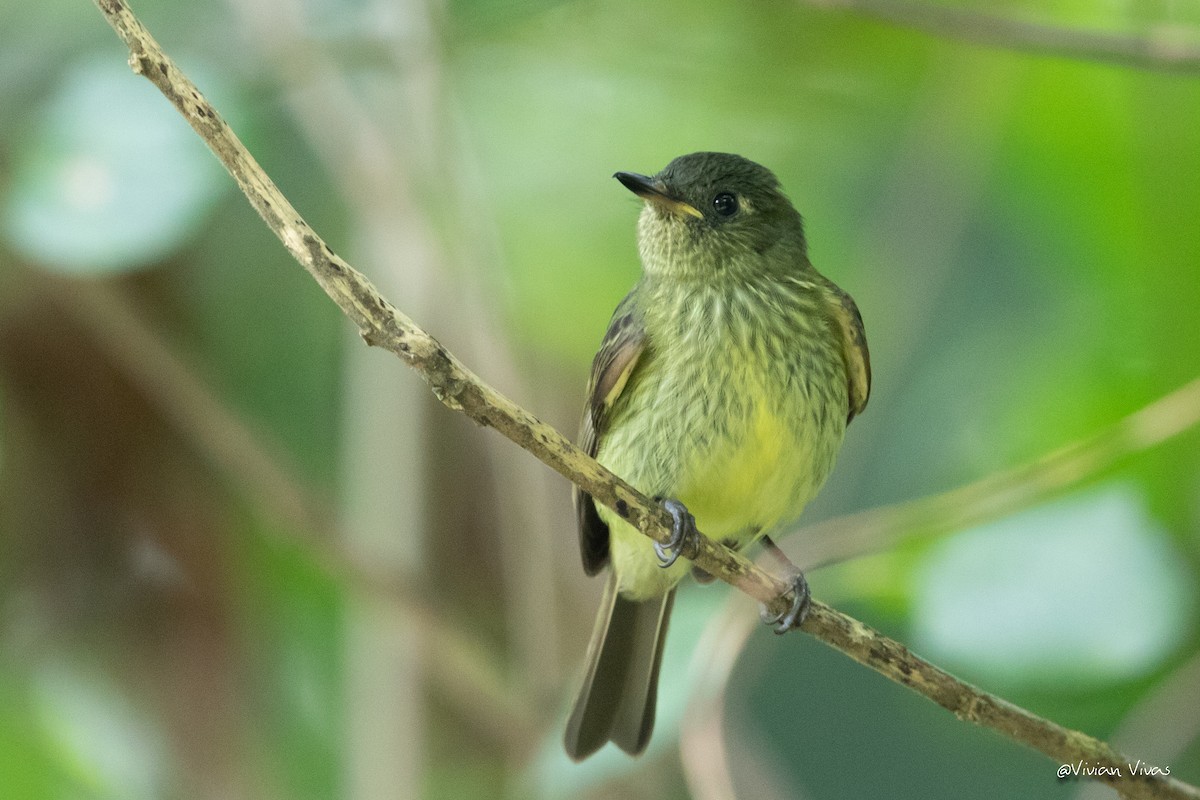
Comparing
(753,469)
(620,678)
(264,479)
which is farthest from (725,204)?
(264,479)

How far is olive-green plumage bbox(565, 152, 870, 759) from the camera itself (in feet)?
8.59

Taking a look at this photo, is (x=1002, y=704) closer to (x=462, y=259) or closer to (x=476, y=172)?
(x=462, y=259)

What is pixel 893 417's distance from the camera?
11.6 feet

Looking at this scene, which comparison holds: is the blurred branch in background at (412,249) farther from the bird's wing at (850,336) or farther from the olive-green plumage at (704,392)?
the bird's wing at (850,336)

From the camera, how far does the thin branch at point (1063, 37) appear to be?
260cm

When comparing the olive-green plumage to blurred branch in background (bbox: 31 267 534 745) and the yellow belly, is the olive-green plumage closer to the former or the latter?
the yellow belly

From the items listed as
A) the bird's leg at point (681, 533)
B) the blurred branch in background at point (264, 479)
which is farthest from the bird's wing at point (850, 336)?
the blurred branch in background at point (264, 479)

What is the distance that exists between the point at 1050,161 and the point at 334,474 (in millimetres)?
2244

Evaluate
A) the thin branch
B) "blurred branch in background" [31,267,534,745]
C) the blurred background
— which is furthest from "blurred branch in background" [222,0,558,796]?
the thin branch

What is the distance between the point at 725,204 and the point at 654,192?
0.87 feet

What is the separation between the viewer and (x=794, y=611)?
8.29 ft

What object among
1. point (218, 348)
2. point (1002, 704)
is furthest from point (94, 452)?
point (1002, 704)

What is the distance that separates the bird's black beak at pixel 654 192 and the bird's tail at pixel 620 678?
86cm

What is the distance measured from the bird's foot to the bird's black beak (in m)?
0.83
